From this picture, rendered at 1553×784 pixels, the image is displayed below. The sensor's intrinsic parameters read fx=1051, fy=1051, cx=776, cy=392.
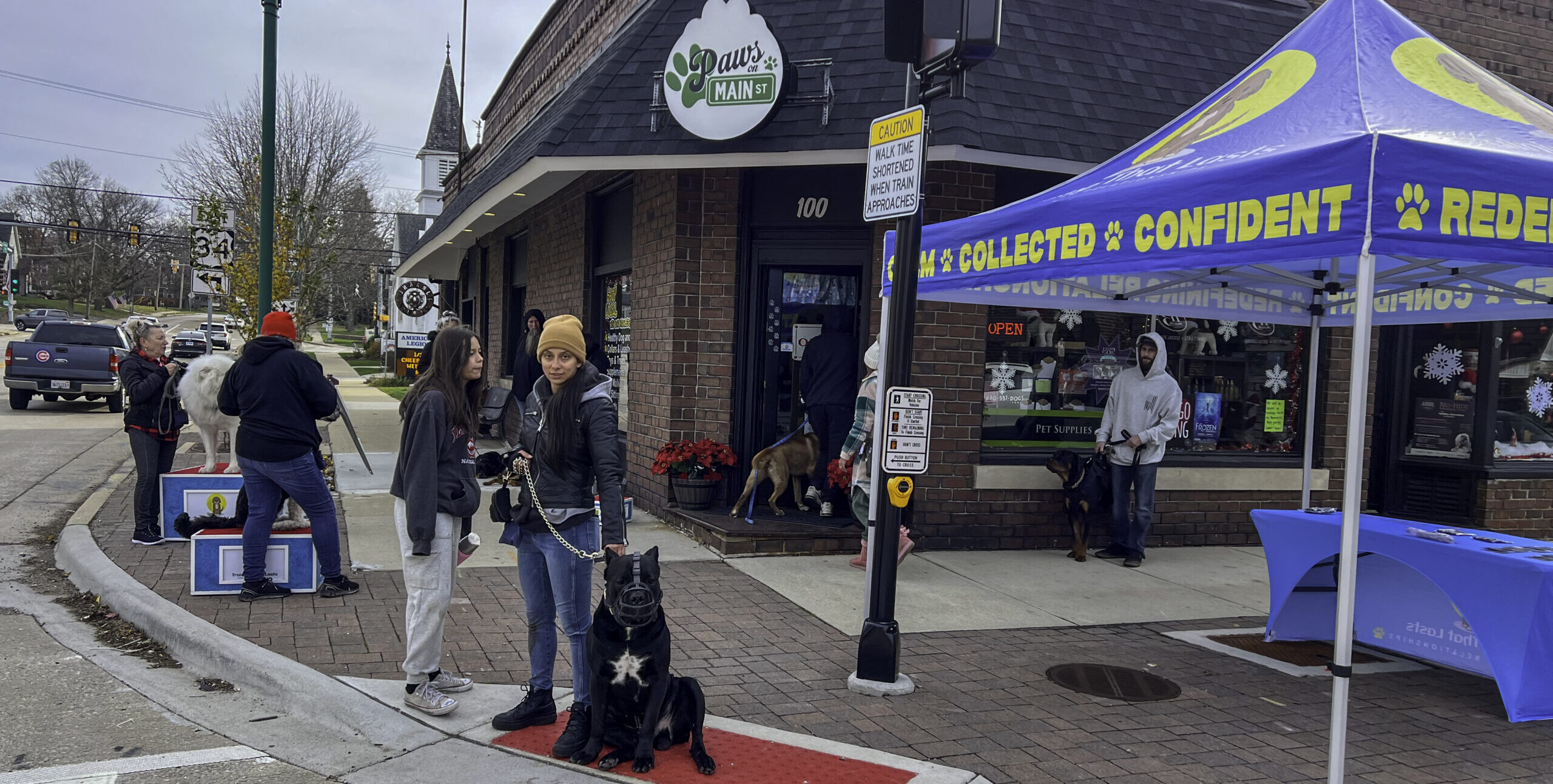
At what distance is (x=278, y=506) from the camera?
6.44 meters

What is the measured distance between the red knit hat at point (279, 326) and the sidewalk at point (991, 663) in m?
1.63

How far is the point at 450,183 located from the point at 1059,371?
63.7 ft

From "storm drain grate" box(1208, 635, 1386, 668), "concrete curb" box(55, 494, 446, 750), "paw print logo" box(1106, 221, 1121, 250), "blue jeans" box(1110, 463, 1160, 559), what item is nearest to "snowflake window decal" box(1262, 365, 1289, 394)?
"blue jeans" box(1110, 463, 1160, 559)

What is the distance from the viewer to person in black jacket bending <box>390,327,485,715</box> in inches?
171

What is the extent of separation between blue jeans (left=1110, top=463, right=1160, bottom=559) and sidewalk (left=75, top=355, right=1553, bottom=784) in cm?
25

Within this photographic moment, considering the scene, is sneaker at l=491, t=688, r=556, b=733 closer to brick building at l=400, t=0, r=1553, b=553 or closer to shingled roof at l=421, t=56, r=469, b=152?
brick building at l=400, t=0, r=1553, b=553

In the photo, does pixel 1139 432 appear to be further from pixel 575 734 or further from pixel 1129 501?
pixel 575 734

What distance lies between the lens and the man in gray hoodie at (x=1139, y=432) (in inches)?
321

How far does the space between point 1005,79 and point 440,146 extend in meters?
52.4

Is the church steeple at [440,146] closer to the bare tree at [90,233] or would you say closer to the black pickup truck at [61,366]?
the bare tree at [90,233]

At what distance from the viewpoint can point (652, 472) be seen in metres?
9.27

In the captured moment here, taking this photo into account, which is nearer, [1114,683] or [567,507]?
[567,507]

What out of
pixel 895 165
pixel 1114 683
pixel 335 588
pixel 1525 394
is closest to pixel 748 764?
pixel 1114 683

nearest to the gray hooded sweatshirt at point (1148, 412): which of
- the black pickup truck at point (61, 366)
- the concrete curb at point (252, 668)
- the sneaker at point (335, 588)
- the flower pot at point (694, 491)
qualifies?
the flower pot at point (694, 491)
